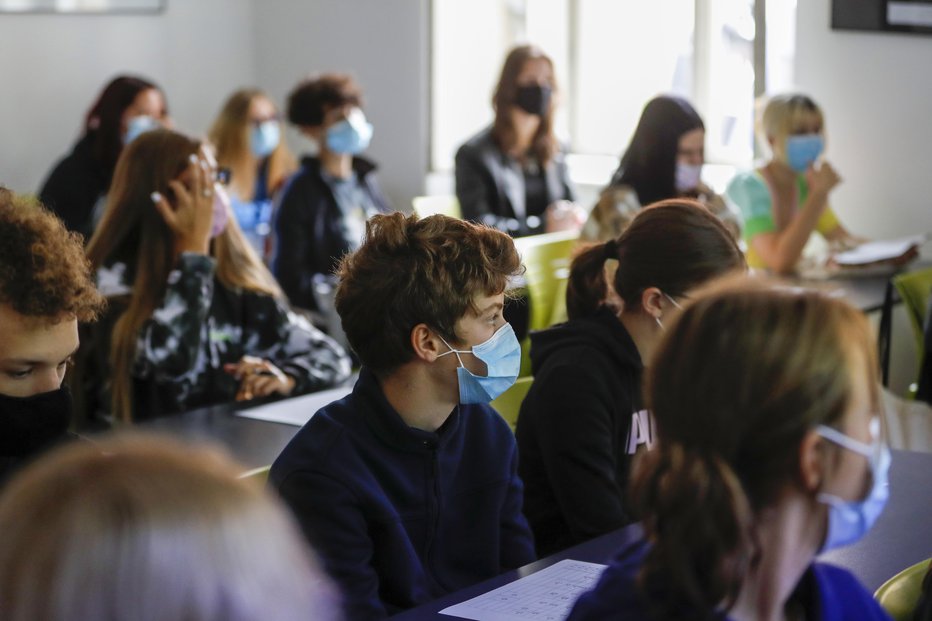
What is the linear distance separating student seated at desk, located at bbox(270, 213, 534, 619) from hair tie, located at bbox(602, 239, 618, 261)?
0.40m

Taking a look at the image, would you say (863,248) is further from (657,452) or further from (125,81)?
(657,452)

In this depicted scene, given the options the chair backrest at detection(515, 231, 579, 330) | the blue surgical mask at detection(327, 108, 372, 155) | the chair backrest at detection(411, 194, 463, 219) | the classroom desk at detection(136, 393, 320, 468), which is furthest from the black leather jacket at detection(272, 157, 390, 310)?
the classroom desk at detection(136, 393, 320, 468)

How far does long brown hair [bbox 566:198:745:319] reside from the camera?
7.39ft

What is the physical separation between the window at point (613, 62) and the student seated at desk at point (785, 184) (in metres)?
0.59

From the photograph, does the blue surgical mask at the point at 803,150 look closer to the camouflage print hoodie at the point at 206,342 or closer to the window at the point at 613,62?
the window at the point at 613,62

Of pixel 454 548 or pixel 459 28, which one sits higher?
pixel 459 28

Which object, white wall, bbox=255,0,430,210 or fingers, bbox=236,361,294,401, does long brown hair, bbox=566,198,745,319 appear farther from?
white wall, bbox=255,0,430,210

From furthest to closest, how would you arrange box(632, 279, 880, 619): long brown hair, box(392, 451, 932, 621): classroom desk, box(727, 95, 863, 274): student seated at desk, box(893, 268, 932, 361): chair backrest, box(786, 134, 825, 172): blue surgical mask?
box(786, 134, 825, 172): blue surgical mask, box(727, 95, 863, 274): student seated at desk, box(893, 268, 932, 361): chair backrest, box(392, 451, 932, 621): classroom desk, box(632, 279, 880, 619): long brown hair

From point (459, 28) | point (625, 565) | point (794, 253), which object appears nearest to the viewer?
point (625, 565)

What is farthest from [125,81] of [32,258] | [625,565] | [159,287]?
[625,565]

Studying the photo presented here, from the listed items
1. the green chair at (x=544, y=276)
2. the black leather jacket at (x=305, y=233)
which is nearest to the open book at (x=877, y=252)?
the green chair at (x=544, y=276)

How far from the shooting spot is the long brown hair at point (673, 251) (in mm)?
2252

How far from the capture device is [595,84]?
6.46 meters

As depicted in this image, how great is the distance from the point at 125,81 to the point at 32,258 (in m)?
3.37
